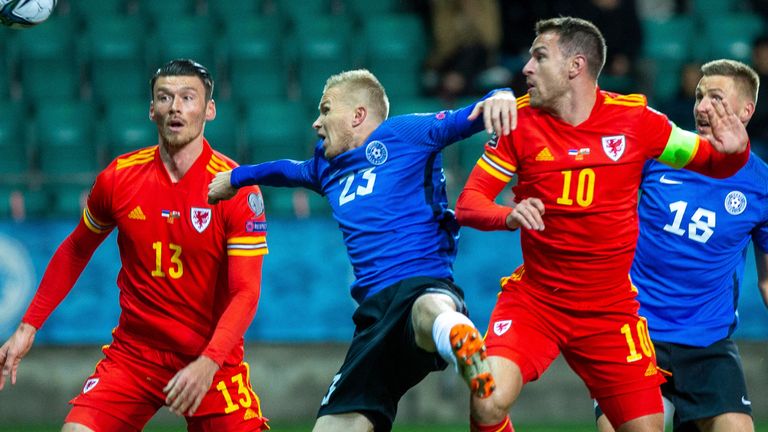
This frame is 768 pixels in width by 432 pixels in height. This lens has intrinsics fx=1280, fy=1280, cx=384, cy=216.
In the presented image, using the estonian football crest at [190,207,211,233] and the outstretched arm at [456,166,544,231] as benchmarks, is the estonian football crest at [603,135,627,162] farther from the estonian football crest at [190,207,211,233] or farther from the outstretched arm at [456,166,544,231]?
the estonian football crest at [190,207,211,233]

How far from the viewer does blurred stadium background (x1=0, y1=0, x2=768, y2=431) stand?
415 inches

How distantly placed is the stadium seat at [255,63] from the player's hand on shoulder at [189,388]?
746cm

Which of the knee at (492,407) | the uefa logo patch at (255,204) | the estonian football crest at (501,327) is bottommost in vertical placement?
the knee at (492,407)

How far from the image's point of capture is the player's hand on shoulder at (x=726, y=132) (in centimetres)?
580

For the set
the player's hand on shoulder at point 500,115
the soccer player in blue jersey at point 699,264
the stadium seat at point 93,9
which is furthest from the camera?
the stadium seat at point 93,9

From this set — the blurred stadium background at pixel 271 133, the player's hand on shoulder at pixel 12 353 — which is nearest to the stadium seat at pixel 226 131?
the blurred stadium background at pixel 271 133

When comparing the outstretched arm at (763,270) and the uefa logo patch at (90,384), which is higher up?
the uefa logo patch at (90,384)

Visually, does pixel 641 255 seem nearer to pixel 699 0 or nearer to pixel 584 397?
pixel 584 397

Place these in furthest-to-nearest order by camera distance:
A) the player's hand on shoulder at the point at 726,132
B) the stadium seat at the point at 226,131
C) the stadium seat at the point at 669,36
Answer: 1. the stadium seat at the point at 669,36
2. the stadium seat at the point at 226,131
3. the player's hand on shoulder at the point at 726,132

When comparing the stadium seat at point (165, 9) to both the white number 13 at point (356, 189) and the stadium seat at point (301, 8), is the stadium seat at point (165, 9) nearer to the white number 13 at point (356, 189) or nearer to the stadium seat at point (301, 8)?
the stadium seat at point (301, 8)

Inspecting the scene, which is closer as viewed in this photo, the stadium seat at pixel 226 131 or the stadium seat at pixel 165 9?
the stadium seat at pixel 226 131

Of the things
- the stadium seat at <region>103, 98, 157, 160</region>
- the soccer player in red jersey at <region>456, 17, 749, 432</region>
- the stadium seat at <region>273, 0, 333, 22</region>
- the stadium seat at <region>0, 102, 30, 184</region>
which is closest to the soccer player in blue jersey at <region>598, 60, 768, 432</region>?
the soccer player in red jersey at <region>456, 17, 749, 432</region>

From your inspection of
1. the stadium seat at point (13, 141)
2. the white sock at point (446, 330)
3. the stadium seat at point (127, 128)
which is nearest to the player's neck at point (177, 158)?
the white sock at point (446, 330)

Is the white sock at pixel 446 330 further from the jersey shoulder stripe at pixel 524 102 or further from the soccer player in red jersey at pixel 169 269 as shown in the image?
the jersey shoulder stripe at pixel 524 102
